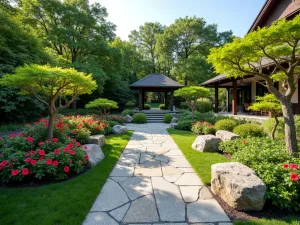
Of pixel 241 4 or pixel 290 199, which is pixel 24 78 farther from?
pixel 241 4

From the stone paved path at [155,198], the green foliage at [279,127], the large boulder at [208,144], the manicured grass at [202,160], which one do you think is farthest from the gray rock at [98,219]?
the green foliage at [279,127]

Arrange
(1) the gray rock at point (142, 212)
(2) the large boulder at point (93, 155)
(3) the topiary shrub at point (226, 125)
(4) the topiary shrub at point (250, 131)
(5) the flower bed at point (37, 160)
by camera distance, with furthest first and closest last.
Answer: (3) the topiary shrub at point (226, 125) → (4) the topiary shrub at point (250, 131) → (2) the large boulder at point (93, 155) → (5) the flower bed at point (37, 160) → (1) the gray rock at point (142, 212)

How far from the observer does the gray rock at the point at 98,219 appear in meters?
2.28

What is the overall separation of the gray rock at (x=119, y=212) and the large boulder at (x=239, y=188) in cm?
166

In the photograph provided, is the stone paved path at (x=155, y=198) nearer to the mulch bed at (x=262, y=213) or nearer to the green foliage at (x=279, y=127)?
the mulch bed at (x=262, y=213)

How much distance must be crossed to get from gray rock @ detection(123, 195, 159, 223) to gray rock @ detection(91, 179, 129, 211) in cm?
24

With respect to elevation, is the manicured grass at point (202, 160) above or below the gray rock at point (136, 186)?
above

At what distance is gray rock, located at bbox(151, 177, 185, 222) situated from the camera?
95.1 inches

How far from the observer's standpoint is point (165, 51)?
24.9 meters

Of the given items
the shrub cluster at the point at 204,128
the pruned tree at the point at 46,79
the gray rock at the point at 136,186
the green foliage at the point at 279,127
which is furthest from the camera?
the shrub cluster at the point at 204,128

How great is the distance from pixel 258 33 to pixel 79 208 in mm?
4535

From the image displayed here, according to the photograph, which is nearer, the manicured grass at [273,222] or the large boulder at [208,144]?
the manicured grass at [273,222]

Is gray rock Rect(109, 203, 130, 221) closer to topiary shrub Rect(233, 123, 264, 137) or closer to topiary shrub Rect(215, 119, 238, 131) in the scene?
topiary shrub Rect(233, 123, 264, 137)

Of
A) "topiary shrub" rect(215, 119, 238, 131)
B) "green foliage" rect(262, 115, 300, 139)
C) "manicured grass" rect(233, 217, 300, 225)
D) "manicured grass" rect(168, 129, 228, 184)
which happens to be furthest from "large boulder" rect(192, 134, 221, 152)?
"manicured grass" rect(233, 217, 300, 225)
